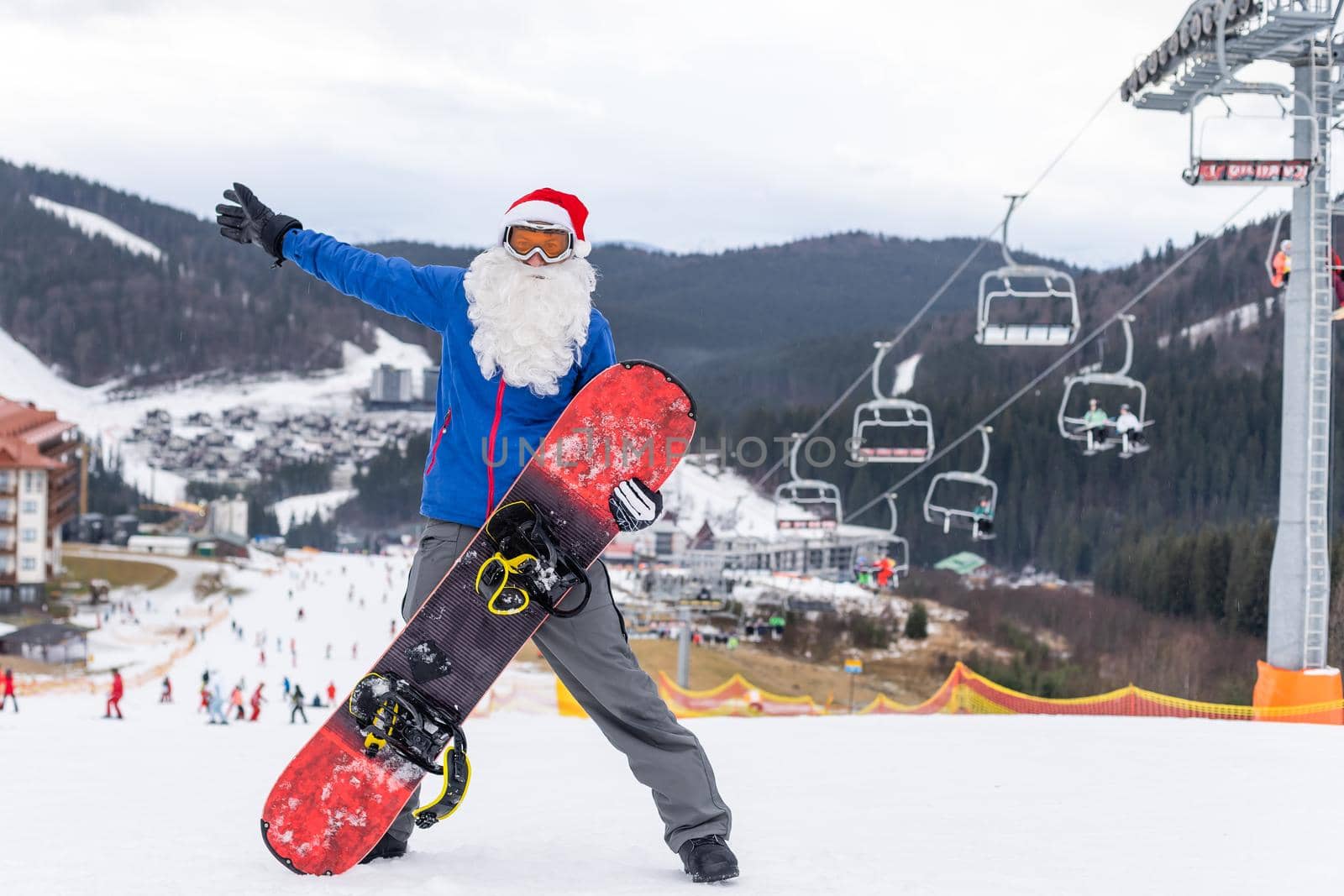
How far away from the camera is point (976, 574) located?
74500 mm

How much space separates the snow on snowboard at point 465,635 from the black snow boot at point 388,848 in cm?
10

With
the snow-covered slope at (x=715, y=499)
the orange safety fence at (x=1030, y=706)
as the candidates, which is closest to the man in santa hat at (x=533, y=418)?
the orange safety fence at (x=1030, y=706)

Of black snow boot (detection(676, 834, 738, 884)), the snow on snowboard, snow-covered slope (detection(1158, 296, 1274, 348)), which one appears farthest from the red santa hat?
snow-covered slope (detection(1158, 296, 1274, 348))

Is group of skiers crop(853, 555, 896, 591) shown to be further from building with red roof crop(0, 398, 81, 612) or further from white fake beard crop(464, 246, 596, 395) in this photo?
building with red roof crop(0, 398, 81, 612)

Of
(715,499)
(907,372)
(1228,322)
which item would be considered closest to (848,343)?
(907,372)

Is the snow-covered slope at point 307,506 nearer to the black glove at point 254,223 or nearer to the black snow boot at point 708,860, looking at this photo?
the black glove at point 254,223

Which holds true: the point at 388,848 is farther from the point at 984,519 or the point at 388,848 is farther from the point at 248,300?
the point at 248,300

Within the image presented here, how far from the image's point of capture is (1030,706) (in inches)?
528

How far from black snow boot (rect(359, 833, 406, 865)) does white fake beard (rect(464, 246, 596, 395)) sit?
3.62ft

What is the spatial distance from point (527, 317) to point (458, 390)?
236 mm

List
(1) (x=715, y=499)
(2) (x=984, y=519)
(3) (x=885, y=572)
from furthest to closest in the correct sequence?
(1) (x=715, y=499) → (3) (x=885, y=572) → (2) (x=984, y=519)

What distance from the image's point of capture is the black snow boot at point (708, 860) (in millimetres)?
2707

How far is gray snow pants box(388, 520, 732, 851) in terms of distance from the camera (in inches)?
108

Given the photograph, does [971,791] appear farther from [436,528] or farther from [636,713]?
[436,528]
